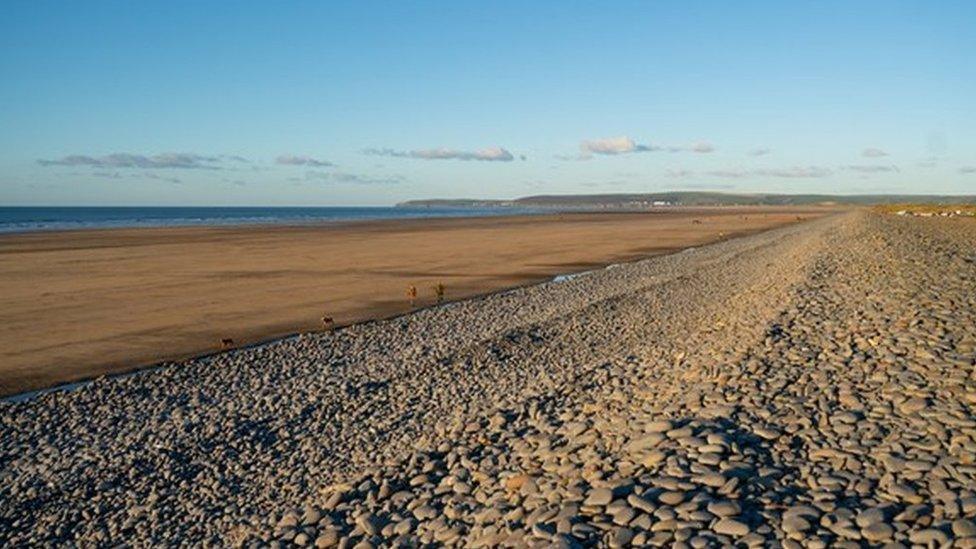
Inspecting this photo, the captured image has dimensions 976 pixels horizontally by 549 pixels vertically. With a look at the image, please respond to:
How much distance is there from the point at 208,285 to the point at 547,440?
2495 centimetres

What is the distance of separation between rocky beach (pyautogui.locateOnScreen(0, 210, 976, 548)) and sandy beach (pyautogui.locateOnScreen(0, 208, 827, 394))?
9.80ft

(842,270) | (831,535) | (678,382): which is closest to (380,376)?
(678,382)

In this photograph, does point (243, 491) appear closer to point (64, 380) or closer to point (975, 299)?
point (64, 380)

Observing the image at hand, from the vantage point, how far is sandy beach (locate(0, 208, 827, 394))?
1933 centimetres

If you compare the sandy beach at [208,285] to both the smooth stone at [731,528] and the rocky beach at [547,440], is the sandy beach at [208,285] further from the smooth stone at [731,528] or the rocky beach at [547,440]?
the smooth stone at [731,528]

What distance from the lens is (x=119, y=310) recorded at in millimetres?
24875

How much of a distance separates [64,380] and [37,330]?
620 centimetres

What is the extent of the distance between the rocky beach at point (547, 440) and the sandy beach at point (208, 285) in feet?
9.80

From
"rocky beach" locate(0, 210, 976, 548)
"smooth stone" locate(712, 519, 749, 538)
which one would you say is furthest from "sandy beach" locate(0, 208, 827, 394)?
"smooth stone" locate(712, 519, 749, 538)

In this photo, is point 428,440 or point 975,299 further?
point 975,299

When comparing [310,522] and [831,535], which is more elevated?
[831,535]

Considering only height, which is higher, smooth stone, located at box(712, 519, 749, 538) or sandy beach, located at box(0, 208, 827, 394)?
smooth stone, located at box(712, 519, 749, 538)

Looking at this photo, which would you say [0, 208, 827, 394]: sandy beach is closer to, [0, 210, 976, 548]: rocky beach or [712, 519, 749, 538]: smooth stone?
[0, 210, 976, 548]: rocky beach

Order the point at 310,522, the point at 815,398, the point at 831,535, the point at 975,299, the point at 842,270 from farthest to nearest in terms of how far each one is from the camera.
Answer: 1. the point at 842,270
2. the point at 975,299
3. the point at 815,398
4. the point at 310,522
5. the point at 831,535
